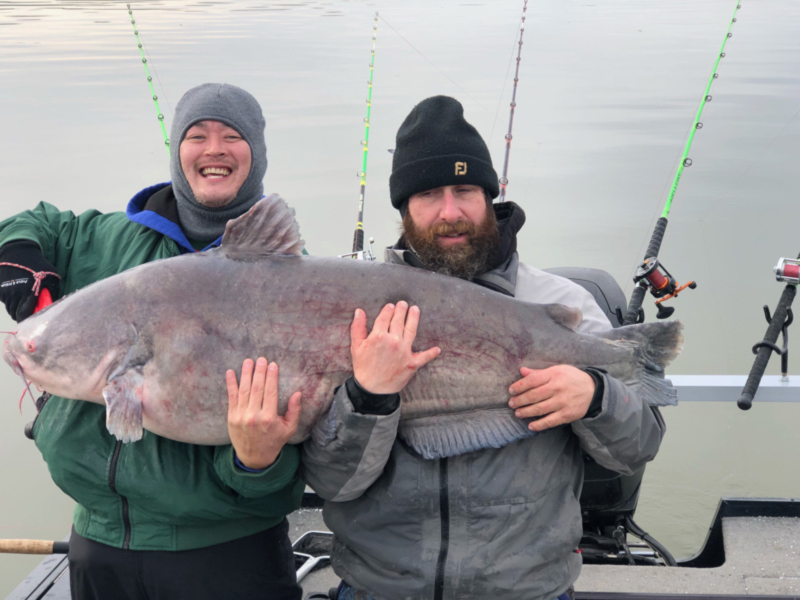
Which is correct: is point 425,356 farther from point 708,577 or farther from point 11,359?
point 708,577

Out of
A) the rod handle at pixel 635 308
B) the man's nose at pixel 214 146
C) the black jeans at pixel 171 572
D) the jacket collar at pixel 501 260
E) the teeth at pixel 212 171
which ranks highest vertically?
the man's nose at pixel 214 146

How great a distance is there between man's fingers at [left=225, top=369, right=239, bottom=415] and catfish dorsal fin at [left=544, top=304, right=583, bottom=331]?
2.97ft

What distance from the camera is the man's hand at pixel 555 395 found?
177 centimetres

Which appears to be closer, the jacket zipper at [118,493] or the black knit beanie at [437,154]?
the jacket zipper at [118,493]

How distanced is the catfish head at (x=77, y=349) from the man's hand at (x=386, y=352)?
598mm

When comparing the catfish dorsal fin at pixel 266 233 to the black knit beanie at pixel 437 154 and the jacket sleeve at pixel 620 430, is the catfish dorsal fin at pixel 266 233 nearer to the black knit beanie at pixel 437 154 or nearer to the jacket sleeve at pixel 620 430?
the black knit beanie at pixel 437 154

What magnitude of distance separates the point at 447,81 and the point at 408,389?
353 inches

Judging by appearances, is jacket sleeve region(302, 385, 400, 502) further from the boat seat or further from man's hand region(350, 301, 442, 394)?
the boat seat

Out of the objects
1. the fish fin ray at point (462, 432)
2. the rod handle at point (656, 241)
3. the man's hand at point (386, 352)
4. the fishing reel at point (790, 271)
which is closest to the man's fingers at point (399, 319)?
the man's hand at point (386, 352)

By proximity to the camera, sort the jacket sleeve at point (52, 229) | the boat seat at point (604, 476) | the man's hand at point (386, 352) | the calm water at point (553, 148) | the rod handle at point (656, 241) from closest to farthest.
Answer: the man's hand at point (386, 352) < the jacket sleeve at point (52, 229) < the boat seat at point (604, 476) < the rod handle at point (656, 241) < the calm water at point (553, 148)

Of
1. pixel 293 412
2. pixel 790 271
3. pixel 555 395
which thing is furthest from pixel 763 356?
pixel 293 412

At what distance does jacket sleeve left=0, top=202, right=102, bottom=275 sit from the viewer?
194 cm

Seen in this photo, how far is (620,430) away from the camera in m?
1.81

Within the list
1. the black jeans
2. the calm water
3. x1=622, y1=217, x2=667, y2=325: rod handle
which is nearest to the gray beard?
x1=622, y1=217, x2=667, y2=325: rod handle
